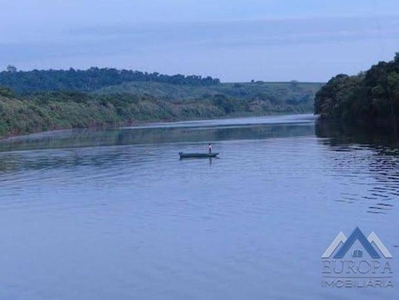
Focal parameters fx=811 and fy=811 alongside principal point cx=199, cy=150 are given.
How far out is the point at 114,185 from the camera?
1454 inches

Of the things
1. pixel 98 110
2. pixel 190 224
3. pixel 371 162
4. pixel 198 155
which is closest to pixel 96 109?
pixel 98 110

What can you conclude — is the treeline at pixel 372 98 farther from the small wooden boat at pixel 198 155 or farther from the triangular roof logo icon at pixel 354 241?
the triangular roof logo icon at pixel 354 241

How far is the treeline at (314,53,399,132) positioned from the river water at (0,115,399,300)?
2385 cm

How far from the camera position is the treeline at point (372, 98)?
71438 millimetres

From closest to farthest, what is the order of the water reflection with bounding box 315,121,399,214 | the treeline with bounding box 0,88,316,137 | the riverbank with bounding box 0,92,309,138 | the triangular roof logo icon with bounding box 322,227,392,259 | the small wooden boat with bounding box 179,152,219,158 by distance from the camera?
the triangular roof logo icon with bounding box 322,227,392,259 < the water reflection with bounding box 315,121,399,214 < the small wooden boat with bounding box 179,152,219,158 < the riverbank with bounding box 0,92,309,138 < the treeline with bounding box 0,88,316,137

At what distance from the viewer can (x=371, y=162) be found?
4262cm

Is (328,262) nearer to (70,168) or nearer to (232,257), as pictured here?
(232,257)

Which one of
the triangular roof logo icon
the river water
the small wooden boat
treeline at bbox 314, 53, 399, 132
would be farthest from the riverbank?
the triangular roof logo icon

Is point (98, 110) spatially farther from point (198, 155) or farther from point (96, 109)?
point (198, 155)

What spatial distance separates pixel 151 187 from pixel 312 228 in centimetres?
1324

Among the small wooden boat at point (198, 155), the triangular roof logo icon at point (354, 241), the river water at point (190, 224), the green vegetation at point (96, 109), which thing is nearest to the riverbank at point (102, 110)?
the green vegetation at point (96, 109)

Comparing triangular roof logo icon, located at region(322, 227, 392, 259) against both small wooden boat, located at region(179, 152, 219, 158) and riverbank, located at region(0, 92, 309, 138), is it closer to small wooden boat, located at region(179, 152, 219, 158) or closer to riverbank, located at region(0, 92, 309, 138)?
small wooden boat, located at region(179, 152, 219, 158)

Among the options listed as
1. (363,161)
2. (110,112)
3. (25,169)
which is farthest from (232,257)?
(110,112)

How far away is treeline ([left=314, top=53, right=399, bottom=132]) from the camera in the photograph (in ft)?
234
